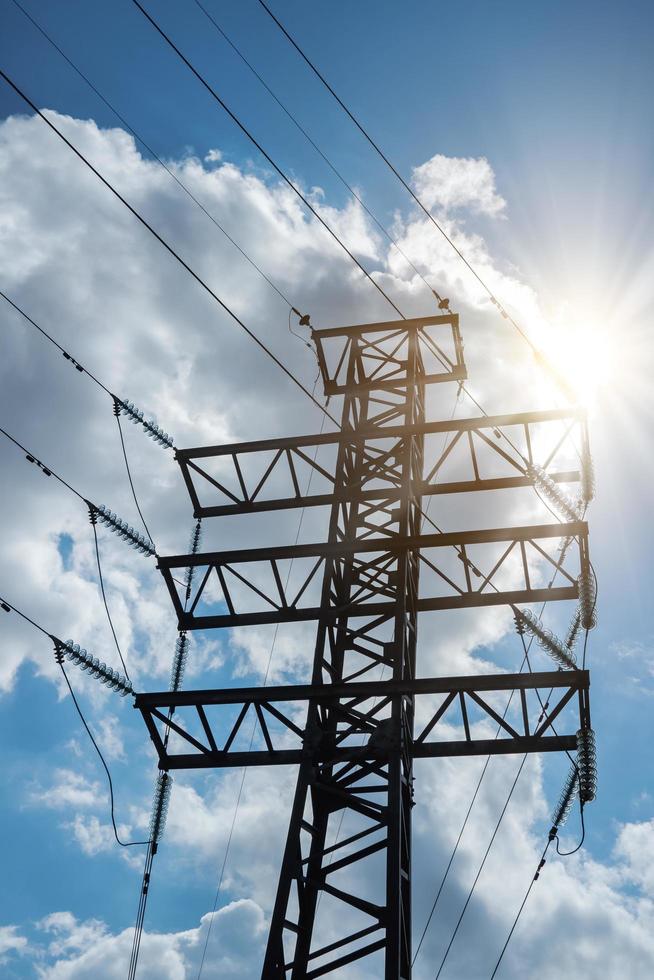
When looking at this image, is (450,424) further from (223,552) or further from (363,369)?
(223,552)

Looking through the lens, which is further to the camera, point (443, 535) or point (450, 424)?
point (450, 424)

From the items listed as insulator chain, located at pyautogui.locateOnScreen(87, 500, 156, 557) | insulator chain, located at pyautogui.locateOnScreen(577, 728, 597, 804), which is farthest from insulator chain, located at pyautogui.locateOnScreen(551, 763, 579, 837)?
insulator chain, located at pyautogui.locateOnScreen(87, 500, 156, 557)

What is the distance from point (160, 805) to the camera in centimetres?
1502

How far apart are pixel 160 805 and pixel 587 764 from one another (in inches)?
261

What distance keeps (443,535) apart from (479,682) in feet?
9.04

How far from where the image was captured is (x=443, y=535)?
1528cm

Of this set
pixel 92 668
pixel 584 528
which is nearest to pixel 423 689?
pixel 584 528

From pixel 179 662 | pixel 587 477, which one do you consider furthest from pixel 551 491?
pixel 179 662

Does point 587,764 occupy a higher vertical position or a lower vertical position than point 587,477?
lower

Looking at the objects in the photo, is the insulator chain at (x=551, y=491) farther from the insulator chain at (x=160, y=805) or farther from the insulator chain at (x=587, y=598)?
the insulator chain at (x=160, y=805)

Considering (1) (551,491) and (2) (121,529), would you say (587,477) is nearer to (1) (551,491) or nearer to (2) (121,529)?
(1) (551,491)

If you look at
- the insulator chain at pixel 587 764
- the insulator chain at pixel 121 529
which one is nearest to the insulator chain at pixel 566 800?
the insulator chain at pixel 587 764

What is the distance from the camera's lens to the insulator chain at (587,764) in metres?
13.0

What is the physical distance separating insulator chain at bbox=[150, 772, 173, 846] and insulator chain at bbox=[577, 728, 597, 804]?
6334mm
